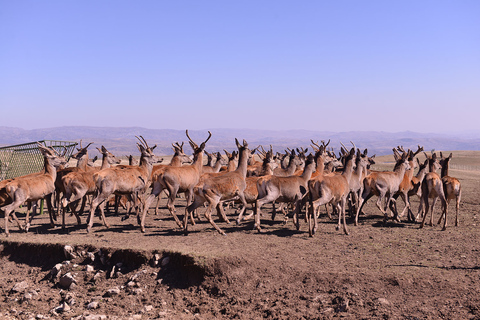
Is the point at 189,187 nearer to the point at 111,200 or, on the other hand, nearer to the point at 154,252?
the point at 154,252

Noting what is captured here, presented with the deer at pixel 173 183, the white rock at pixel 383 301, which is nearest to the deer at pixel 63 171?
the deer at pixel 173 183

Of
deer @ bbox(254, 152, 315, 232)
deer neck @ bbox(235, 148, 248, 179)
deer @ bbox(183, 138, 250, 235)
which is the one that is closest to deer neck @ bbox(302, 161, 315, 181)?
deer @ bbox(254, 152, 315, 232)

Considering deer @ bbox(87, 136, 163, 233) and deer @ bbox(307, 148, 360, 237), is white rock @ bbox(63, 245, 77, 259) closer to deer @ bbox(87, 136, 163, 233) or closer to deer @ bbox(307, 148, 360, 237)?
deer @ bbox(87, 136, 163, 233)

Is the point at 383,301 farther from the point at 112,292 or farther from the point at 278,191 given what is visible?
the point at 112,292

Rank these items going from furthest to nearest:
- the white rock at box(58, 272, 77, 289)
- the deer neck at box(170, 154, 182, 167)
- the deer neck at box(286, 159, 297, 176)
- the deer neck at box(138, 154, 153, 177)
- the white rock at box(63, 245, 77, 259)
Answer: the deer neck at box(170, 154, 182, 167) < the deer neck at box(286, 159, 297, 176) < the deer neck at box(138, 154, 153, 177) < the white rock at box(63, 245, 77, 259) < the white rock at box(58, 272, 77, 289)

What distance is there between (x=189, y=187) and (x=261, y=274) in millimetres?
5127

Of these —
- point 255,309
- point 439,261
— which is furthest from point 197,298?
point 439,261

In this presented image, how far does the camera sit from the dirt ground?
8.31 m

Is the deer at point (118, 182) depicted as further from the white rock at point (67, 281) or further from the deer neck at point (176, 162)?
the white rock at point (67, 281)

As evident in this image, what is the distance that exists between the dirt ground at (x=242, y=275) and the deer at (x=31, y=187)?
0.91 metres

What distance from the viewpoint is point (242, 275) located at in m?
9.43

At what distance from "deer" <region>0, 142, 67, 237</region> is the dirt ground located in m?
0.91

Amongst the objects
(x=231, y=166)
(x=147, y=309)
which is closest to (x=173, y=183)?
(x=147, y=309)

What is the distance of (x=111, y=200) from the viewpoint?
17.4 m
